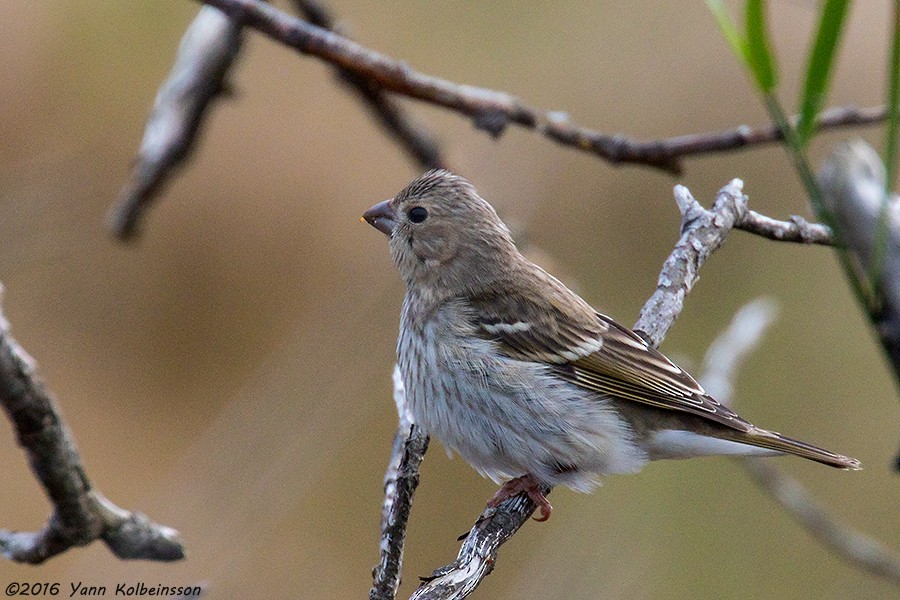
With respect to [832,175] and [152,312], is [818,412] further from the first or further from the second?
[152,312]

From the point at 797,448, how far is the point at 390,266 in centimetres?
233

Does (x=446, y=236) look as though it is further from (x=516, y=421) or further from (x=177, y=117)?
A: (x=177, y=117)

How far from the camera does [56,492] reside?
7.85ft

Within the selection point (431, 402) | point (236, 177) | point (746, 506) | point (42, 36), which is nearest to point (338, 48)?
point (431, 402)

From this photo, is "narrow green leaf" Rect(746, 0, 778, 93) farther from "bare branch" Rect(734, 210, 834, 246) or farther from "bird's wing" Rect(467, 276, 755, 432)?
"bird's wing" Rect(467, 276, 755, 432)

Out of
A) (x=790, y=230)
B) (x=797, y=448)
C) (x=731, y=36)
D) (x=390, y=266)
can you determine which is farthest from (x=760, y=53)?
(x=390, y=266)

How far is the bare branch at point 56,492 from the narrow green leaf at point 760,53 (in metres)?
2.01

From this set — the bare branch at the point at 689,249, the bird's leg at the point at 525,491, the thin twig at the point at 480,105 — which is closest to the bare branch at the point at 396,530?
the bird's leg at the point at 525,491

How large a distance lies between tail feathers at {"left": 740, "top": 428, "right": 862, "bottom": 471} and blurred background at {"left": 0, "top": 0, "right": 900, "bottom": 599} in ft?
5.55

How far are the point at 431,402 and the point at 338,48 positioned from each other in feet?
4.28

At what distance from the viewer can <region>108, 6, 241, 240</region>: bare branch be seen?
3668 mm

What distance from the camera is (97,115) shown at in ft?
19.0

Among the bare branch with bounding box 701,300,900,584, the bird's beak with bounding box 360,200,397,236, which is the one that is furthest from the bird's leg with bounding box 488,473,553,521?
the bird's beak with bounding box 360,200,397,236

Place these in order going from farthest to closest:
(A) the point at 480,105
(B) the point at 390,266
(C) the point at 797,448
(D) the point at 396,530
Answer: (B) the point at 390,266, (A) the point at 480,105, (C) the point at 797,448, (D) the point at 396,530
